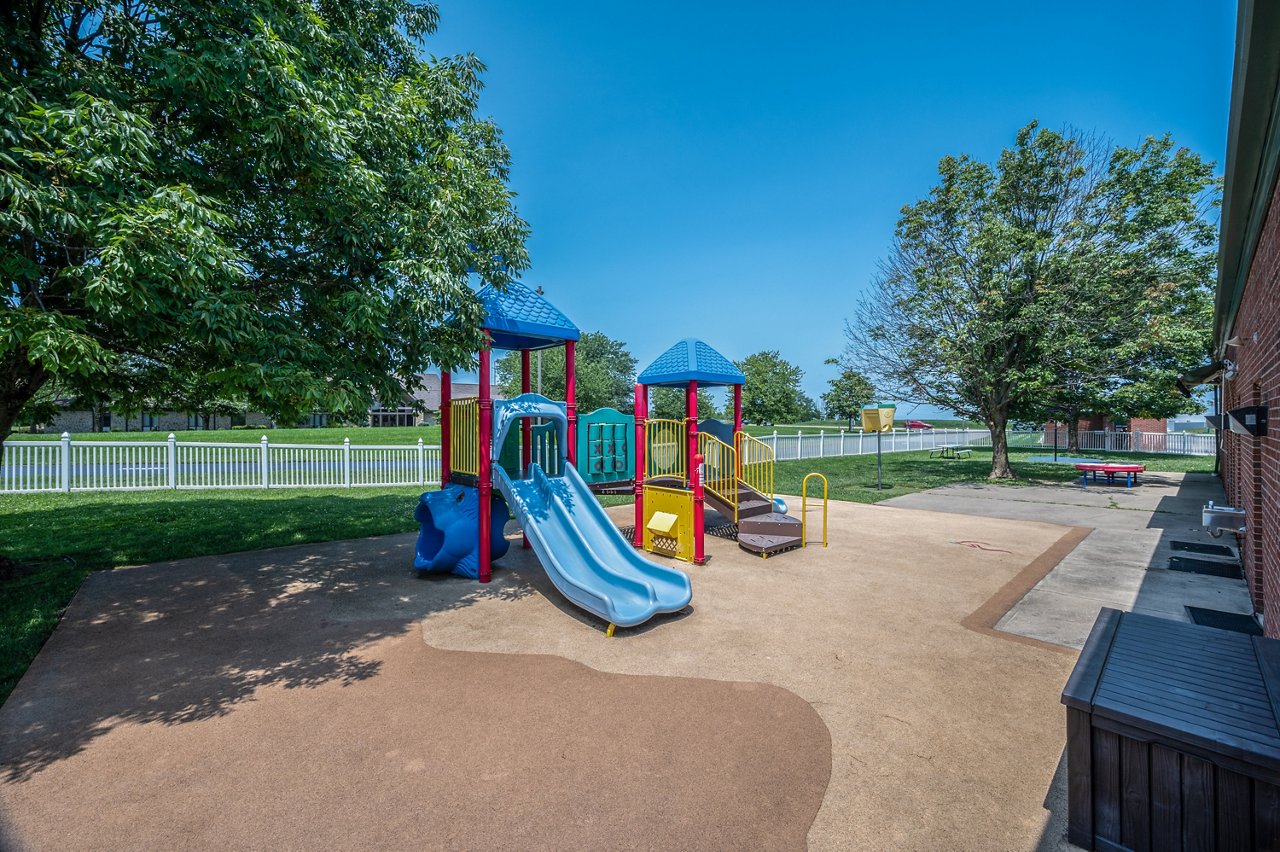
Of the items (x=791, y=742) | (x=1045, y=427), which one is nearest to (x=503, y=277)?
(x=791, y=742)

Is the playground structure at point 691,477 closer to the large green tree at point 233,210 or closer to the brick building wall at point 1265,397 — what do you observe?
the large green tree at point 233,210

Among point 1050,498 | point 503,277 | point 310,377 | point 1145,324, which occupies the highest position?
point 1145,324

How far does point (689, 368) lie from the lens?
850 cm

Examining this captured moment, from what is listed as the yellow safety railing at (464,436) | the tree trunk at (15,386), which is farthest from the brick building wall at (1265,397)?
the tree trunk at (15,386)

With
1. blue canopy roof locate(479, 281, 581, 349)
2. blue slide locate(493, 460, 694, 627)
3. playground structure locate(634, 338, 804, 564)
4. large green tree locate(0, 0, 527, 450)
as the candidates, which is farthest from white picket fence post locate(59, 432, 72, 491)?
playground structure locate(634, 338, 804, 564)

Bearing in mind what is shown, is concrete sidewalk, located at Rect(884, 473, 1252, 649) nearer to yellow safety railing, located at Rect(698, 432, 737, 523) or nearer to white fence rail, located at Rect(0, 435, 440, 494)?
yellow safety railing, located at Rect(698, 432, 737, 523)

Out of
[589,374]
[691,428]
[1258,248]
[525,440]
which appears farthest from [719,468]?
[589,374]

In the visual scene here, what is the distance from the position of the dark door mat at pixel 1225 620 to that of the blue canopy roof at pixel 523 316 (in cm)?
749

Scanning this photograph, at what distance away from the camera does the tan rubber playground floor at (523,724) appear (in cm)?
266

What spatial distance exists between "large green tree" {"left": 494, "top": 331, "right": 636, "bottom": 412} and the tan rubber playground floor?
18.4m

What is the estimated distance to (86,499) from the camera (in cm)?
1238

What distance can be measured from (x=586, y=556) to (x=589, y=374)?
3298 cm

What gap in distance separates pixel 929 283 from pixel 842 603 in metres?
14.7

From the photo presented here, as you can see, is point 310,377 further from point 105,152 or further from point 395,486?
point 395,486
